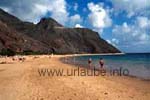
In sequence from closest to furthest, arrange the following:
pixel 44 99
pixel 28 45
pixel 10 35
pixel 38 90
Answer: pixel 44 99 → pixel 38 90 → pixel 10 35 → pixel 28 45

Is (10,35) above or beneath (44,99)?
above

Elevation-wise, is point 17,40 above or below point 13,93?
above

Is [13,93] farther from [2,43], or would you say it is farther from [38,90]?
[2,43]

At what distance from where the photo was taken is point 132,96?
12.7 metres

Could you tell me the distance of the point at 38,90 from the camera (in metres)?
14.1

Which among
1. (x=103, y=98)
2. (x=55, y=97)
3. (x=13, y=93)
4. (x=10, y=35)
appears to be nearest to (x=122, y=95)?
(x=103, y=98)

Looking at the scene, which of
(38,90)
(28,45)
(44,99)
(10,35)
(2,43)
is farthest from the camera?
(28,45)

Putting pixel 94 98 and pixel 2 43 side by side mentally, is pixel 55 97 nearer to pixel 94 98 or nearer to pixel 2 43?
pixel 94 98

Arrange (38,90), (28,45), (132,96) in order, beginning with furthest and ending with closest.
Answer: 1. (28,45)
2. (38,90)
3. (132,96)

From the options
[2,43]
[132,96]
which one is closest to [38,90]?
[132,96]

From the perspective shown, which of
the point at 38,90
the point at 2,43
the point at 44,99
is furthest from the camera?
the point at 2,43

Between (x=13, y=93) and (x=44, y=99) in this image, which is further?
(x=13, y=93)

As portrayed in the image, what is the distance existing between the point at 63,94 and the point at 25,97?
1875mm

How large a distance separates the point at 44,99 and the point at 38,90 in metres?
2.46
